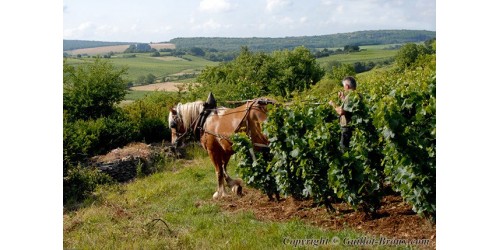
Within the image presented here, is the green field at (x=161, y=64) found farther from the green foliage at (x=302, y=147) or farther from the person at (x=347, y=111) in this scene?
the person at (x=347, y=111)

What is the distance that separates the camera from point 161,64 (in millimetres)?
40812

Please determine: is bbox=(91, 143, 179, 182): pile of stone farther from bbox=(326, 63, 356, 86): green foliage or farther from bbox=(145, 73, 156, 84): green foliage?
bbox=(326, 63, 356, 86): green foliage

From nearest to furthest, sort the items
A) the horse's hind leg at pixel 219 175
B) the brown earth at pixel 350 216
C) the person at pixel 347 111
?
the brown earth at pixel 350 216
the person at pixel 347 111
the horse's hind leg at pixel 219 175

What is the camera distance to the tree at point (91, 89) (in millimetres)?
17766

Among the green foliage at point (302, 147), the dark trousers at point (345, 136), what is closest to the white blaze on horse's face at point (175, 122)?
the green foliage at point (302, 147)

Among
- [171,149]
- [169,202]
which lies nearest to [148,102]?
[171,149]

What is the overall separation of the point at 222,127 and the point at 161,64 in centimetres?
3271

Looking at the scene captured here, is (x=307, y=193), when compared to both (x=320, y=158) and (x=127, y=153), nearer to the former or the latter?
(x=320, y=158)

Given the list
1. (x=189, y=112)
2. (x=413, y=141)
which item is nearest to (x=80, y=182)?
(x=189, y=112)

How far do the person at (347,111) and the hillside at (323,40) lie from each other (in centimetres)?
124
